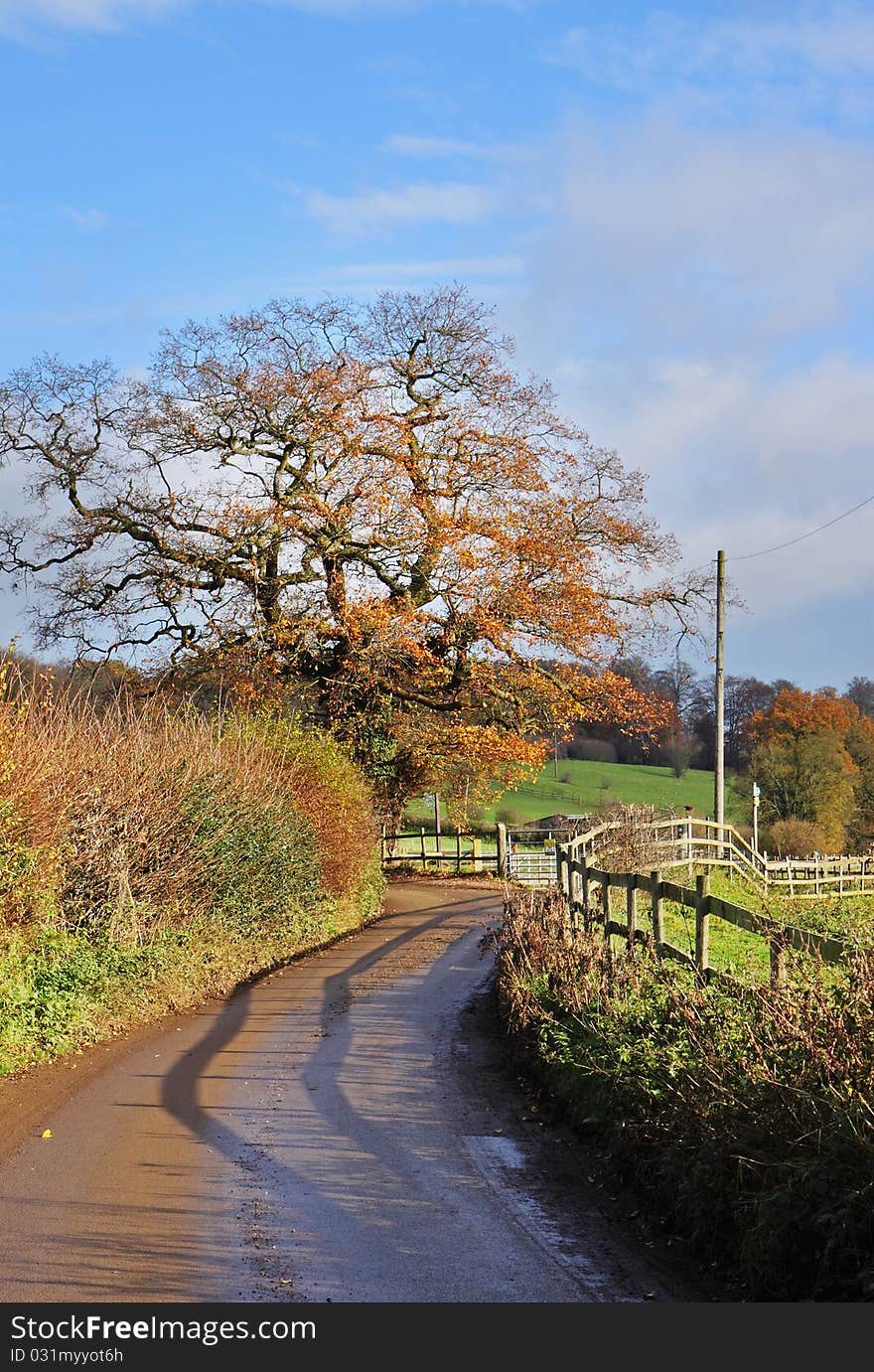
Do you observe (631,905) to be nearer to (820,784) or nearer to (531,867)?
(531,867)

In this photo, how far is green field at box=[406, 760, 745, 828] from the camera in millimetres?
73481

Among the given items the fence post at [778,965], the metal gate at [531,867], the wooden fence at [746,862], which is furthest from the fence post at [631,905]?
the metal gate at [531,867]

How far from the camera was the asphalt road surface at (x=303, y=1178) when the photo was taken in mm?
5887

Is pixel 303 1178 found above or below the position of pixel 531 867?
below

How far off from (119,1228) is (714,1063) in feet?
10.9

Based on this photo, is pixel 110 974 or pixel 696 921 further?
pixel 110 974

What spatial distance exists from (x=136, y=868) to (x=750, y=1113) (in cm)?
995

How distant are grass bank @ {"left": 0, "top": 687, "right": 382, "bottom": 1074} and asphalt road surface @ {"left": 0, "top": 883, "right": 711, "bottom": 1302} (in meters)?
0.69

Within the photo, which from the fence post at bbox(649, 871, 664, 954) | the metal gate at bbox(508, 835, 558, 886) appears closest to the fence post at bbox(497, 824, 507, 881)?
the metal gate at bbox(508, 835, 558, 886)

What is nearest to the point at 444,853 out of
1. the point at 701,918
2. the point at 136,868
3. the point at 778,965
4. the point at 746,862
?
the point at 746,862

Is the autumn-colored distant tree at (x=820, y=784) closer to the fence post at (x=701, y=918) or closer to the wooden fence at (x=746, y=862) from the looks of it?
the wooden fence at (x=746, y=862)

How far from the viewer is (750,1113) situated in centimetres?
630

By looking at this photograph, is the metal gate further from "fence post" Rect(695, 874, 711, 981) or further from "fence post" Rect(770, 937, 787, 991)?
"fence post" Rect(770, 937, 787, 991)

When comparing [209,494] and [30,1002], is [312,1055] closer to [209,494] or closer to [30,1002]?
[30,1002]
